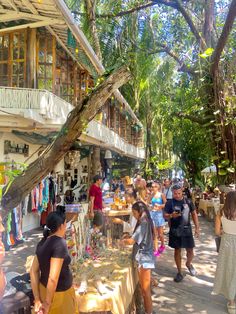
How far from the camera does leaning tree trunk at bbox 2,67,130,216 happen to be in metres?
3.28

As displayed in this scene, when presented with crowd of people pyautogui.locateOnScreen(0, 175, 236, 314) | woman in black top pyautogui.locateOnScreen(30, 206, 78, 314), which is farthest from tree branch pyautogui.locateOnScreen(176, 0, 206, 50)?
woman in black top pyautogui.locateOnScreen(30, 206, 78, 314)

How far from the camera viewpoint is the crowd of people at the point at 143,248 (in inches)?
121

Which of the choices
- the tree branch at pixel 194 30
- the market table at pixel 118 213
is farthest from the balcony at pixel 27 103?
the tree branch at pixel 194 30

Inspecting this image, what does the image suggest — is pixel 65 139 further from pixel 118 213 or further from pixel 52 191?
pixel 52 191

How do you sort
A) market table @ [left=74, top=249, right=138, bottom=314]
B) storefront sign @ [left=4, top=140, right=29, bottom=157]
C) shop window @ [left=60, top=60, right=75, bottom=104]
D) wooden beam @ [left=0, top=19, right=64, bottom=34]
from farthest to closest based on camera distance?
1. shop window @ [left=60, top=60, right=75, bottom=104]
2. storefront sign @ [left=4, top=140, right=29, bottom=157]
3. wooden beam @ [left=0, top=19, right=64, bottom=34]
4. market table @ [left=74, top=249, right=138, bottom=314]

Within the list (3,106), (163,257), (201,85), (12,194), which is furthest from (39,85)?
(12,194)

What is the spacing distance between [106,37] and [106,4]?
194 centimetres

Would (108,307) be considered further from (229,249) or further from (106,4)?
(106,4)

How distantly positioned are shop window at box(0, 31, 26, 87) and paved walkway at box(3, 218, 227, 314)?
453cm

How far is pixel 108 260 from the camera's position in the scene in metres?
4.78

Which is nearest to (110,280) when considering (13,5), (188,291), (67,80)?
(188,291)

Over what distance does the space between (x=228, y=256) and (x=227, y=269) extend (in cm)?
19

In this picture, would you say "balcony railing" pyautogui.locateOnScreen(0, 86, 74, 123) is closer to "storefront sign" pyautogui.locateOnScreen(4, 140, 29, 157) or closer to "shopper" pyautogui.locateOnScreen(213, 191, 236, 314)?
"storefront sign" pyautogui.locateOnScreen(4, 140, 29, 157)

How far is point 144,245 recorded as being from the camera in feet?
15.3
